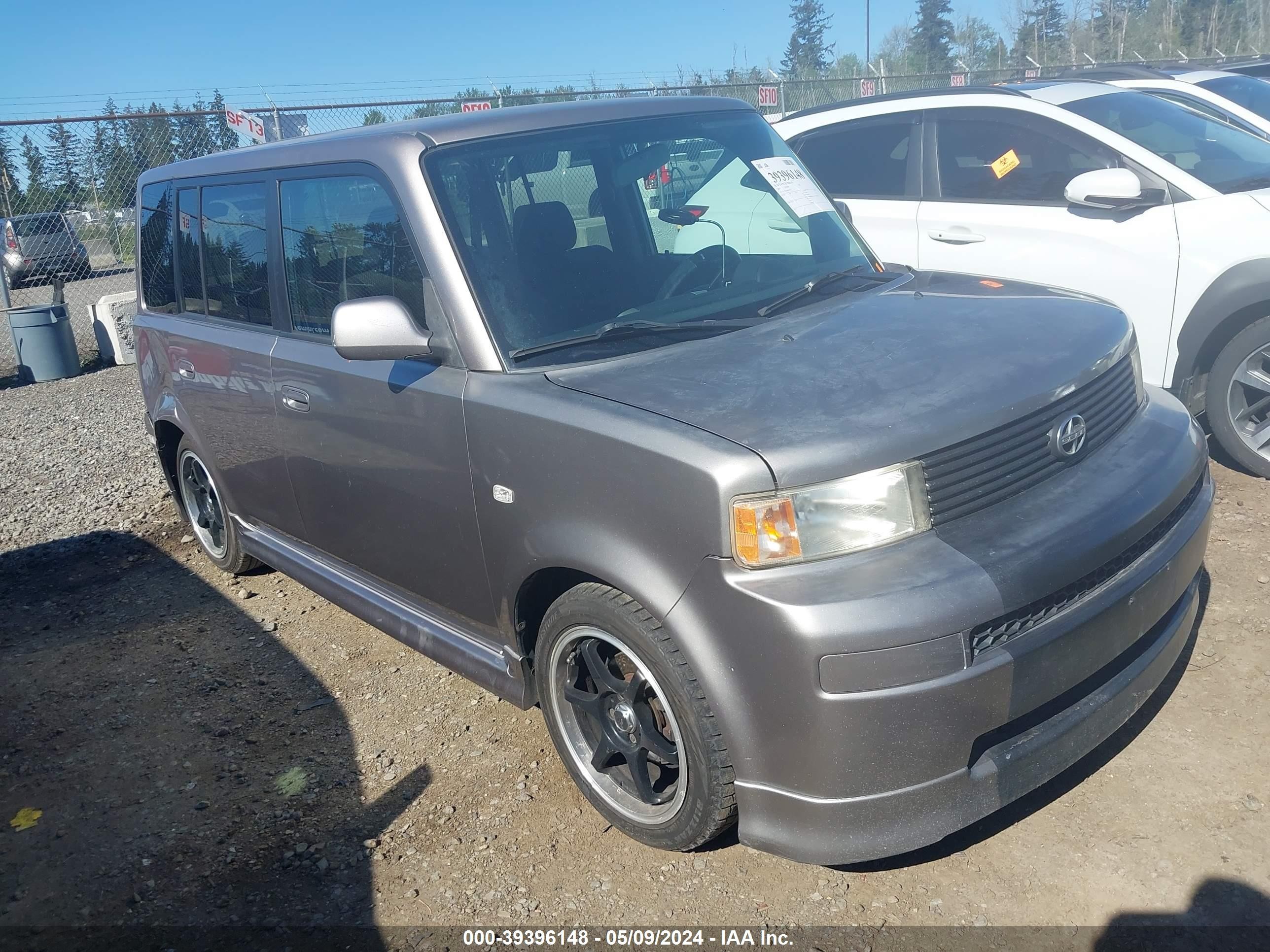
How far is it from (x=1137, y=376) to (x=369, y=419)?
2.51 metres

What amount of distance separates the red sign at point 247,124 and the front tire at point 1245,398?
1038 centimetres

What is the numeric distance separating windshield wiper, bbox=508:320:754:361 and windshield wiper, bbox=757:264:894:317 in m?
0.15

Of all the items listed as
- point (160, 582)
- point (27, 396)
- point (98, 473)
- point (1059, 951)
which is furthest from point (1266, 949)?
point (27, 396)

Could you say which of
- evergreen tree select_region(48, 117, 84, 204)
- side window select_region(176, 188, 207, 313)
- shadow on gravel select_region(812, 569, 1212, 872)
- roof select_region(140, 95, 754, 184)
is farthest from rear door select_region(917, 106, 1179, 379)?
evergreen tree select_region(48, 117, 84, 204)

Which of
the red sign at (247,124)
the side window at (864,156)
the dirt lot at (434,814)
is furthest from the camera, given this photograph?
the red sign at (247,124)

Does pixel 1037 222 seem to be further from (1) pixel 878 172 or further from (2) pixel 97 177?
(2) pixel 97 177

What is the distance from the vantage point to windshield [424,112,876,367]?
3.12m

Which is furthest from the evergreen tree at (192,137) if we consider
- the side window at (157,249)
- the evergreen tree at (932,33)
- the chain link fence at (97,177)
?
the evergreen tree at (932,33)

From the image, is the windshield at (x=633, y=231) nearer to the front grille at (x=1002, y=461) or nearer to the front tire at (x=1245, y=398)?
the front grille at (x=1002, y=461)

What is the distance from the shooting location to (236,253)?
14.1 feet

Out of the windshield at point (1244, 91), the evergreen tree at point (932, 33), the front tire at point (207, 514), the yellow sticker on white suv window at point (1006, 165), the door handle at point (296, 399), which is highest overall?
the evergreen tree at point (932, 33)

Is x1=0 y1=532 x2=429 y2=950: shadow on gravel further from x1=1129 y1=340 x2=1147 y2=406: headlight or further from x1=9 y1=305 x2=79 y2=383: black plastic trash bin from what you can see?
x1=9 y1=305 x2=79 y2=383: black plastic trash bin

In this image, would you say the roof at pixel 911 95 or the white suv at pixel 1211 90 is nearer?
the roof at pixel 911 95

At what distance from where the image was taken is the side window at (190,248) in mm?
4613
